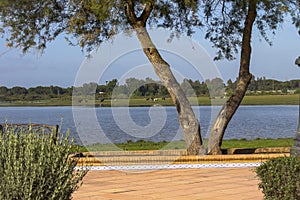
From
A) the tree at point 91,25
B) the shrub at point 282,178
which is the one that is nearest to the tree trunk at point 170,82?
the tree at point 91,25

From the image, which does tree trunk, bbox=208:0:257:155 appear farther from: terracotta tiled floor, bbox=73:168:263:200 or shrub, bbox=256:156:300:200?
shrub, bbox=256:156:300:200

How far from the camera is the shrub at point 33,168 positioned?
3.95 m

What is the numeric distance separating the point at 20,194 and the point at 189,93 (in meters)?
6.45

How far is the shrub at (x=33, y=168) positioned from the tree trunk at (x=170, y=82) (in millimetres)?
5587

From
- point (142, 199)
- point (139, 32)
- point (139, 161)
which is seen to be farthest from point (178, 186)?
point (139, 32)

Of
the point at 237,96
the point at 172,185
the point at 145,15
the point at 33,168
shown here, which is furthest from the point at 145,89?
the point at 33,168

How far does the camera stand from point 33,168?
13.0 ft

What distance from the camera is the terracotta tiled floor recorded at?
6.25 meters

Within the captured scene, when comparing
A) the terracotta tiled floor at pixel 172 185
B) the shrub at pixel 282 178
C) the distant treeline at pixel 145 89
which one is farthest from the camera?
the distant treeline at pixel 145 89

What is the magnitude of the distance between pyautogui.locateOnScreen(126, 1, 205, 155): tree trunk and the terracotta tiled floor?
1.37 meters

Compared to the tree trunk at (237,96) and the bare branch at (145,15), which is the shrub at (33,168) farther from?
the tree trunk at (237,96)

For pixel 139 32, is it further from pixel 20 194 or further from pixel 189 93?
pixel 20 194

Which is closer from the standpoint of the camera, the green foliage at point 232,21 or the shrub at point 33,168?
the shrub at point 33,168

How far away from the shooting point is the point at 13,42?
9.86m
